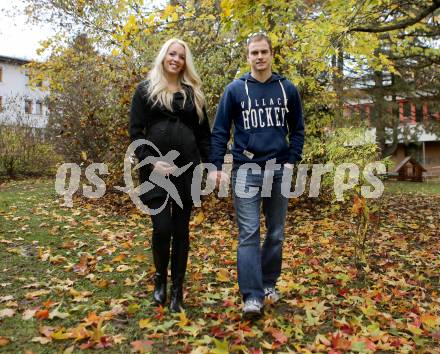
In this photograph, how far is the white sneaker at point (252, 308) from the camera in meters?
3.31

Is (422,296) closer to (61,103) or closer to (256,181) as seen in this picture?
(256,181)

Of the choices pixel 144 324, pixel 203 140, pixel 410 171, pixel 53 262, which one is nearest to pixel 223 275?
pixel 144 324

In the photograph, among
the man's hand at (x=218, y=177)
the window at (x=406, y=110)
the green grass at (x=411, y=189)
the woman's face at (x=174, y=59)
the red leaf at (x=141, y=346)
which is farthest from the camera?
the window at (x=406, y=110)

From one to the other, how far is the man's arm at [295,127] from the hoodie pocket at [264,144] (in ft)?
0.59

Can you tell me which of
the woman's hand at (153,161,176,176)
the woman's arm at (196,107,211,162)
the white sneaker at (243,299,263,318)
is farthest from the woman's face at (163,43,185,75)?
the white sneaker at (243,299,263,318)

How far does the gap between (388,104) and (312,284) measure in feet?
58.9

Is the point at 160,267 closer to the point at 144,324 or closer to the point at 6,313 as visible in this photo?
the point at 144,324

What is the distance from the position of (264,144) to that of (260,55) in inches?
26.6

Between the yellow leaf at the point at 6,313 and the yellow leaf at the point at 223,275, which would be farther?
the yellow leaf at the point at 223,275

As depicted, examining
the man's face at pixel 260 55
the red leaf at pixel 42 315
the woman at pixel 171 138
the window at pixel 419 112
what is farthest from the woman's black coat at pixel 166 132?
the window at pixel 419 112

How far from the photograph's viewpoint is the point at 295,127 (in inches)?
147

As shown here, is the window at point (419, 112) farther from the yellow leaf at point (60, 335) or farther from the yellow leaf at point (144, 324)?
the yellow leaf at point (60, 335)

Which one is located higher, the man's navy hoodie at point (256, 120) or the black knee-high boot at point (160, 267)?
the man's navy hoodie at point (256, 120)

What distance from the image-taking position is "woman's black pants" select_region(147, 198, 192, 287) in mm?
3428
